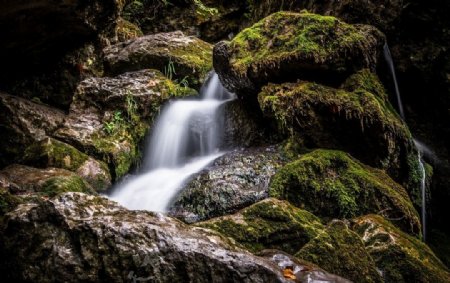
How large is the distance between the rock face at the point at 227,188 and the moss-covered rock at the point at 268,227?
77 cm

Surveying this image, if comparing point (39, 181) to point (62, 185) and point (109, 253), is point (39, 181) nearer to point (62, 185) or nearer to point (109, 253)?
point (62, 185)

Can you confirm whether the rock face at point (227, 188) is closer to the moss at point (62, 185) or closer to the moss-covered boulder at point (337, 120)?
the moss-covered boulder at point (337, 120)

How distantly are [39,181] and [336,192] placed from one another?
341 cm

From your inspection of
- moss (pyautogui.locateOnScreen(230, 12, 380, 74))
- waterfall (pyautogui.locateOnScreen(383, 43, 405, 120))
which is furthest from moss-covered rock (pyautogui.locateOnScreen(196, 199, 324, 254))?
waterfall (pyautogui.locateOnScreen(383, 43, 405, 120))

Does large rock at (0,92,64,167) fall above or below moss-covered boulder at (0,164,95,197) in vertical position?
above

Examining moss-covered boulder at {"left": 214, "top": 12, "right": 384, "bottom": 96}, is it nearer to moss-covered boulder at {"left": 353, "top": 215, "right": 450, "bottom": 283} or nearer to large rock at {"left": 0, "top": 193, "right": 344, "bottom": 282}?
moss-covered boulder at {"left": 353, "top": 215, "right": 450, "bottom": 283}

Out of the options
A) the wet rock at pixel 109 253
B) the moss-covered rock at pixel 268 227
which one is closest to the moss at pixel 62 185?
the wet rock at pixel 109 253

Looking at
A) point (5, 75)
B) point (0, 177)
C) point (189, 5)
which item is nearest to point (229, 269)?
point (0, 177)

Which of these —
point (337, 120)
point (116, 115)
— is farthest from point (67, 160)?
point (337, 120)

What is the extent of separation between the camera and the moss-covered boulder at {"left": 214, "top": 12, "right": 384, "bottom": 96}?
579 centimetres

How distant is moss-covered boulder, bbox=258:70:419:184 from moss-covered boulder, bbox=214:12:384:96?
0.35 m

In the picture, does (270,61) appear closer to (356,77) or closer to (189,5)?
(356,77)

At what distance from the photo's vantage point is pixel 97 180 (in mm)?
5223

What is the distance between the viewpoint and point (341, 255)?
322cm
